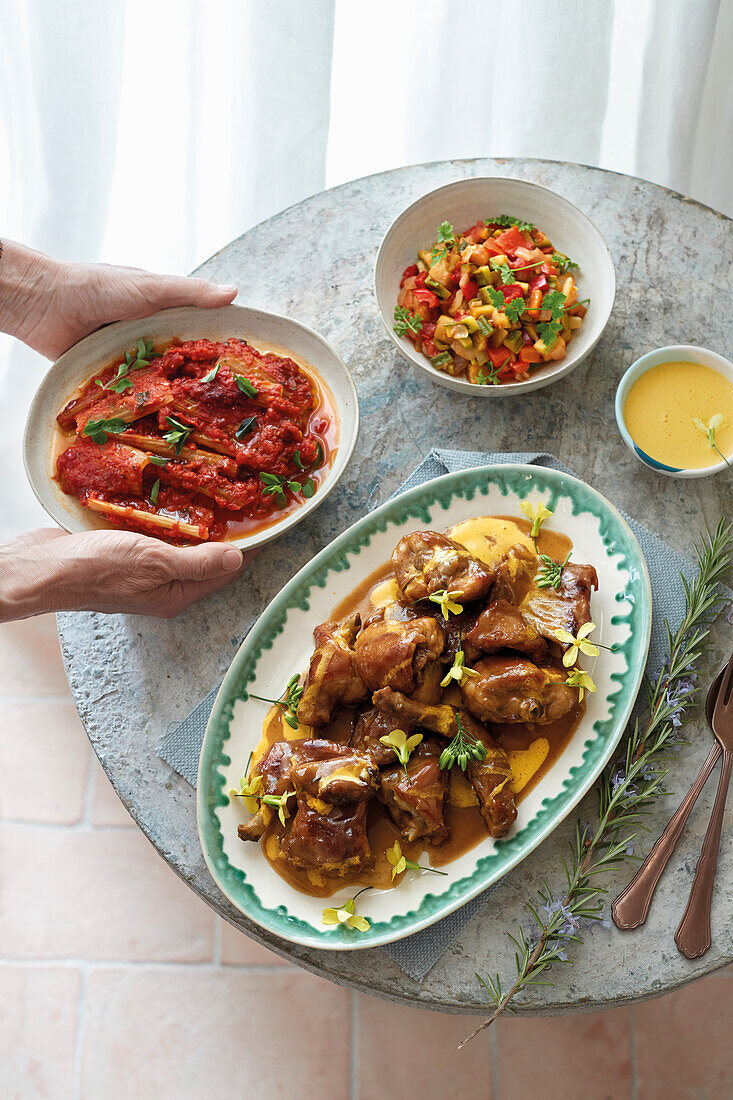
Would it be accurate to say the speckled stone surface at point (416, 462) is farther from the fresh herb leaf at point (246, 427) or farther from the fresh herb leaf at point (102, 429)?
the fresh herb leaf at point (102, 429)

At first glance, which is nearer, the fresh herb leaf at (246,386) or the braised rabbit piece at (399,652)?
the braised rabbit piece at (399,652)

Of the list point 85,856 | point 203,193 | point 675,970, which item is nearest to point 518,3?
point 203,193

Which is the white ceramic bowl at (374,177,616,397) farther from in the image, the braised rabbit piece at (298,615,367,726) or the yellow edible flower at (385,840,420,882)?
the yellow edible flower at (385,840,420,882)

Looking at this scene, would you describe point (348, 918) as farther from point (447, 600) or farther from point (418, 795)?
point (447, 600)

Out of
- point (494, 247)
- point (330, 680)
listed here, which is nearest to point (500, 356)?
point (494, 247)

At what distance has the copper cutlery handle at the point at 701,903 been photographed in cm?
245

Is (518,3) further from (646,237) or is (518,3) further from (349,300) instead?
(349,300)

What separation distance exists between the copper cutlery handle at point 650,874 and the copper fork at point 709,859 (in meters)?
0.06

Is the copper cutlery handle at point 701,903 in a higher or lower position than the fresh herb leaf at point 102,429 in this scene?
lower

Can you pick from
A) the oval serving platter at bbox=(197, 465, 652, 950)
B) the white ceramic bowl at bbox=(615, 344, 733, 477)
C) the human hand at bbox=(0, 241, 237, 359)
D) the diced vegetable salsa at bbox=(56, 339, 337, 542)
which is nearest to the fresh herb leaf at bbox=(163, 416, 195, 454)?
the diced vegetable salsa at bbox=(56, 339, 337, 542)

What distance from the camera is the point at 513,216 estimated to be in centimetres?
292

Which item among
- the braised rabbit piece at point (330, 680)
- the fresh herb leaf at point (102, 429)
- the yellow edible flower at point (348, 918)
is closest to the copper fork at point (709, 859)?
the yellow edible flower at point (348, 918)

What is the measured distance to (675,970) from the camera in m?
2.45

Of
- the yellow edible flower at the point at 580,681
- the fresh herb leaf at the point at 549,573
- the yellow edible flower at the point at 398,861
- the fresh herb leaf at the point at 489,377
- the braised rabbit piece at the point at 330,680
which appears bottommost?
the yellow edible flower at the point at 398,861
